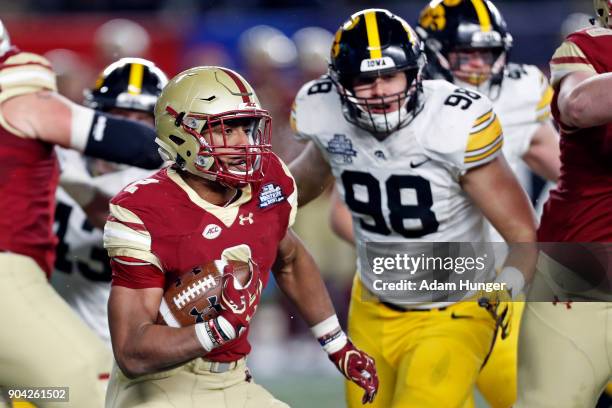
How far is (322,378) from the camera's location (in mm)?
7148

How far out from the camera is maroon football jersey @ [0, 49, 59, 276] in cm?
373

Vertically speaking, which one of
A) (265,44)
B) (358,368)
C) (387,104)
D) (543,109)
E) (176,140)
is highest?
(176,140)

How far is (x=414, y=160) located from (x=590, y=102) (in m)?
0.79

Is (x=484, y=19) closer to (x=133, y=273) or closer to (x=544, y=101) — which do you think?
(x=544, y=101)

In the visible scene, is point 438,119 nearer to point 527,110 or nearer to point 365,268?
point 365,268

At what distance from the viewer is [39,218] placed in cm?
390

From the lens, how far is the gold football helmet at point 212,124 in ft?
10.6

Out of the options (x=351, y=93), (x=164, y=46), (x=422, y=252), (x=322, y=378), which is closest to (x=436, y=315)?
(x=422, y=252)

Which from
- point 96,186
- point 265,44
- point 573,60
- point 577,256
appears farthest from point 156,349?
point 265,44

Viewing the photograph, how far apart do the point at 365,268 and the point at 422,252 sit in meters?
0.24

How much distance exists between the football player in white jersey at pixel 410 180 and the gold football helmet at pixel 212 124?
0.63m

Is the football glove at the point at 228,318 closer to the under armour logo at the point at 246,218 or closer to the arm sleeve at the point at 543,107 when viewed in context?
the under armour logo at the point at 246,218

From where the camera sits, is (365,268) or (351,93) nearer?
(351,93)

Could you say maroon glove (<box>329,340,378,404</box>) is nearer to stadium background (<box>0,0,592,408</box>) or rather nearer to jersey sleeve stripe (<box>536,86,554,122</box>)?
jersey sleeve stripe (<box>536,86,554,122</box>)
